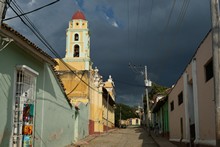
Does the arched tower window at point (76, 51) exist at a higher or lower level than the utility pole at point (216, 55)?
higher

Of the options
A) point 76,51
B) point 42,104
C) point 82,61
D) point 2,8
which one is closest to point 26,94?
point 42,104

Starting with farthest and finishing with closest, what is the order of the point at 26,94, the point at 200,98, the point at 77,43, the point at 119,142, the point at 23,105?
the point at 77,43
the point at 119,142
the point at 200,98
the point at 26,94
the point at 23,105

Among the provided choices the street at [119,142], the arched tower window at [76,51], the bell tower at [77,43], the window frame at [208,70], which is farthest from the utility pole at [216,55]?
the arched tower window at [76,51]

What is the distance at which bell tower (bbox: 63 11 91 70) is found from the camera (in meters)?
32.0

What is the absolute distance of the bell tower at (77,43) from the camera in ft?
105

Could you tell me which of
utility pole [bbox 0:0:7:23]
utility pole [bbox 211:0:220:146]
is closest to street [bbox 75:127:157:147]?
utility pole [bbox 211:0:220:146]

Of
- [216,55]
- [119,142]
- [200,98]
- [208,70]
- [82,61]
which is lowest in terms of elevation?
[119,142]

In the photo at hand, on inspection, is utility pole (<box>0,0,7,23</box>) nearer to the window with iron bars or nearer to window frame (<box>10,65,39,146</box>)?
window frame (<box>10,65,39,146</box>)

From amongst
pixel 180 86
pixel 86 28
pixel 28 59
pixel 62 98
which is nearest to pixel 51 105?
pixel 62 98

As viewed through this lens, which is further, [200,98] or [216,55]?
[200,98]

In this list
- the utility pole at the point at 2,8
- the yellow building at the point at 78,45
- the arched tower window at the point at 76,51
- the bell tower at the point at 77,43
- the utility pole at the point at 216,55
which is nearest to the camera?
the utility pole at the point at 2,8

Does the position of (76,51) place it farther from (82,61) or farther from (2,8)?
(2,8)

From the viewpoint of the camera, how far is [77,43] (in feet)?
107

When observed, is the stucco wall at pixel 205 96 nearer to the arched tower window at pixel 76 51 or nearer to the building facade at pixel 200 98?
the building facade at pixel 200 98
